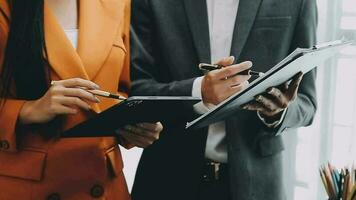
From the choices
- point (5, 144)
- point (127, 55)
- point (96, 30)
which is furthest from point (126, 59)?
point (5, 144)

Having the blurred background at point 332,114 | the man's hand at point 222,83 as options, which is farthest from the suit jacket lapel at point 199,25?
the blurred background at point 332,114

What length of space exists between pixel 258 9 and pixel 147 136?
0.38 meters

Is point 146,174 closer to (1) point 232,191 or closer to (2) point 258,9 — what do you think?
(1) point 232,191

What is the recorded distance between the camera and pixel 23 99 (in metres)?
0.94

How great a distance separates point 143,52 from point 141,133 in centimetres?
22

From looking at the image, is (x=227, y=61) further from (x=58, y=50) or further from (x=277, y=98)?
(x=58, y=50)

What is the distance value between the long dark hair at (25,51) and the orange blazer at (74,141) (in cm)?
2

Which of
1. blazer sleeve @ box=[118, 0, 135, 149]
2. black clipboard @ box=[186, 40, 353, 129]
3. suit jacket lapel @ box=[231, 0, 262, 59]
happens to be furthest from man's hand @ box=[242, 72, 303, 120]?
blazer sleeve @ box=[118, 0, 135, 149]

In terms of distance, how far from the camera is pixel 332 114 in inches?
58.1

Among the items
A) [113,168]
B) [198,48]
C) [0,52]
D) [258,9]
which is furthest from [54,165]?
[258,9]

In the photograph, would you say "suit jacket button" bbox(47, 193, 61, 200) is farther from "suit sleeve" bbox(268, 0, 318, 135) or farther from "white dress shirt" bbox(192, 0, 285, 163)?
"suit sleeve" bbox(268, 0, 318, 135)

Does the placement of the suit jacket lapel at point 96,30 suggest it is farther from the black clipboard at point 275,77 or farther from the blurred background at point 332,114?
the blurred background at point 332,114

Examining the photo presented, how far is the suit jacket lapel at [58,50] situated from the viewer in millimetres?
928

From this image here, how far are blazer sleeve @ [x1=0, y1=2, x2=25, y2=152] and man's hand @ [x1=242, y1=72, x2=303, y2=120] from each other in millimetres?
445
